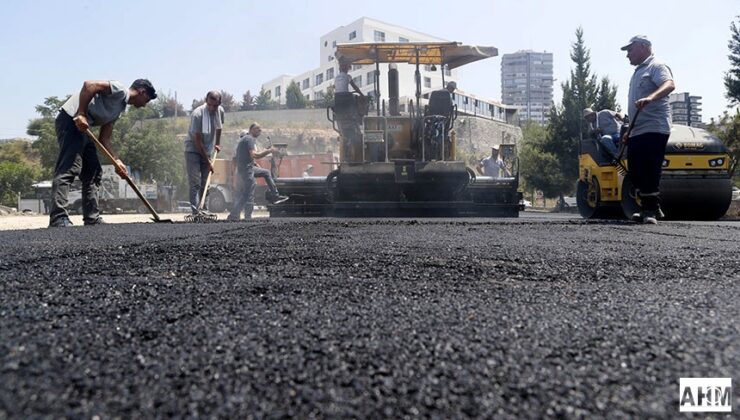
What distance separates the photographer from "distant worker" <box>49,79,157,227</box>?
18.0ft

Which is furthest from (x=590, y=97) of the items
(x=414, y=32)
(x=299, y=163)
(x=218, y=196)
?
(x=414, y=32)

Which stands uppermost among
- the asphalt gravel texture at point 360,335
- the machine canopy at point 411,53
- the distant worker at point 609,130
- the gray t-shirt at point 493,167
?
the machine canopy at point 411,53

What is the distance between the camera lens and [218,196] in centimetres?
2036

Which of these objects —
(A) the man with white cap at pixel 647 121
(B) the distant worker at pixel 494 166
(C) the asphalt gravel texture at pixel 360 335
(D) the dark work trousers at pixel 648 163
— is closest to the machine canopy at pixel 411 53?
(B) the distant worker at pixel 494 166

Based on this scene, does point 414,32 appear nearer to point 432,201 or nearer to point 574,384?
point 432,201

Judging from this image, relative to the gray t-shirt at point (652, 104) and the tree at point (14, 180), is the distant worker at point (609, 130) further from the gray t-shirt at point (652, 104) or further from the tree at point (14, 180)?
the tree at point (14, 180)

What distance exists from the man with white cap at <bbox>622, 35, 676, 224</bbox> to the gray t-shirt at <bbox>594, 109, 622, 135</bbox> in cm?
238

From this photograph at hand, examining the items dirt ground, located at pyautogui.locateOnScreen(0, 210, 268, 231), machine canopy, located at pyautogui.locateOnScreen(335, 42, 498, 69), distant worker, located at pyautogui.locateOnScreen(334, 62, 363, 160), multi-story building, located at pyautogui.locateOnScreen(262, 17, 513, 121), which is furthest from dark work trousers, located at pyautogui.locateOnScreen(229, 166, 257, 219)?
multi-story building, located at pyautogui.locateOnScreen(262, 17, 513, 121)

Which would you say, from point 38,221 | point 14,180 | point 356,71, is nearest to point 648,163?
point 38,221

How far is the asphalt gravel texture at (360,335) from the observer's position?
3.53 ft

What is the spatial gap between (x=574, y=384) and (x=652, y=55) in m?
5.41

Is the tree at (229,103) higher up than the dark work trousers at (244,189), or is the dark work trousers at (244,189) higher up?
the tree at (229,103)

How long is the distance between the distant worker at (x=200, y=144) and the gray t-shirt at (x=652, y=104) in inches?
180

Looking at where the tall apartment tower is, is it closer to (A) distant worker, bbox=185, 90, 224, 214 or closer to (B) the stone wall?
(B) the stone wall
